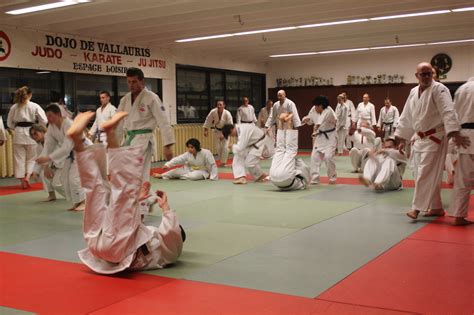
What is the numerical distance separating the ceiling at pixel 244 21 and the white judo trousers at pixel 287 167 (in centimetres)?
283

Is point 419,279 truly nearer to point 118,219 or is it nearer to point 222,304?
point 222,304

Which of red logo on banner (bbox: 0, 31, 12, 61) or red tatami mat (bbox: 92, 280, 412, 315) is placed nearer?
red tatami mat (bbox: 92, 280, 412, 315)

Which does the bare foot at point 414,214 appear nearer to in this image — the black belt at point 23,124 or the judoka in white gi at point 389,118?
the black belt at point 23,124

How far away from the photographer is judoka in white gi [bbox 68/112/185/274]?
364cm

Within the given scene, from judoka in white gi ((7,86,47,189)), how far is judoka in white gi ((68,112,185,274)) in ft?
19.2

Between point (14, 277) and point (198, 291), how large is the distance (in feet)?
4.54

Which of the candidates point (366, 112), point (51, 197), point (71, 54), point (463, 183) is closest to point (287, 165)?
point (463, 183)

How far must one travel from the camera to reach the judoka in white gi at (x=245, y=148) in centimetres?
901

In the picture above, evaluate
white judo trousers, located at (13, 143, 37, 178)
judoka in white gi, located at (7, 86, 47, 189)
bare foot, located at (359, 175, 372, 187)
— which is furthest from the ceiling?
bare foot, located at (359, 175, 372, 187)

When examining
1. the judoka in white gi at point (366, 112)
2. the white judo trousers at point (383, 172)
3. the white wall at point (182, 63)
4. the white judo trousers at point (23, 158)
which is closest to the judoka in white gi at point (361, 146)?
the white judo trousers at point (383, 172)

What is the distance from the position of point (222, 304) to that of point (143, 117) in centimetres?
299

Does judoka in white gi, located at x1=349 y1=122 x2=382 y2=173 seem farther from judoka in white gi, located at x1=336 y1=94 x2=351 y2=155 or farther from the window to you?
the window

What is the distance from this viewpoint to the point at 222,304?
306 centimetres

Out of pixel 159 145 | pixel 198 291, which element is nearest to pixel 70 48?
pixel 159 145
